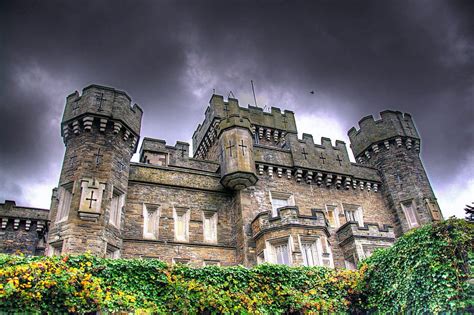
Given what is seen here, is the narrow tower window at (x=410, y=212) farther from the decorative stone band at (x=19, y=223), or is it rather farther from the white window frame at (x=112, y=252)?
the decorative stone band at (x=19, y=223)

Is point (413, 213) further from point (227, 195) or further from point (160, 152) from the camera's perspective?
point (160, 152)

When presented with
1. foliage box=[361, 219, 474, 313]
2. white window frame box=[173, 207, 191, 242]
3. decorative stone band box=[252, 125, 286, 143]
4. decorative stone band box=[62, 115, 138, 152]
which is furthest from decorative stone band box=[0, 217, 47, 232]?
foliage box=[361, 219, 474, 313]

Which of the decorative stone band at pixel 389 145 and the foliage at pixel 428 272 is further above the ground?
the decorative stone band at pixel 389 145

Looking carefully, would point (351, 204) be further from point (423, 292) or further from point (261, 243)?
point (423, 292)

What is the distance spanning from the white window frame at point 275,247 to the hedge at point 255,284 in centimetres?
468

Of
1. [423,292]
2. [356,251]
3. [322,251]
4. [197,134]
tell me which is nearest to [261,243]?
[322,251]

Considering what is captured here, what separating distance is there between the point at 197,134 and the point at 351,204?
44.6 feet

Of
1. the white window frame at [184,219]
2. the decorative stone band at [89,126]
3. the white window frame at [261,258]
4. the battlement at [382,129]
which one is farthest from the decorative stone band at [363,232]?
the decorative stone band at [89,126]

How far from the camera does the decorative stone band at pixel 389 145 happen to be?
26672mm

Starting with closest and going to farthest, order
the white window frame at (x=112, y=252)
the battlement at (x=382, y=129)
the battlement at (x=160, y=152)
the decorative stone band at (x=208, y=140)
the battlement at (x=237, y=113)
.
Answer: the white window frame at (x=112, y=252) → the battlement at (x=160, y=152) → the battlement at (x=382, y=129) → the decorative stone band at (x=208, y=140) → the battlement at (x=237, y=113)

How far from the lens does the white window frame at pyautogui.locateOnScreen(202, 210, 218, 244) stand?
20.4 meters

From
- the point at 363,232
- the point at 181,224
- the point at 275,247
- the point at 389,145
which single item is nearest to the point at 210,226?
the point at 181,224

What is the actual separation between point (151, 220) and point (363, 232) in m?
11.3

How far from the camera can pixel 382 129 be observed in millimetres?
27469
